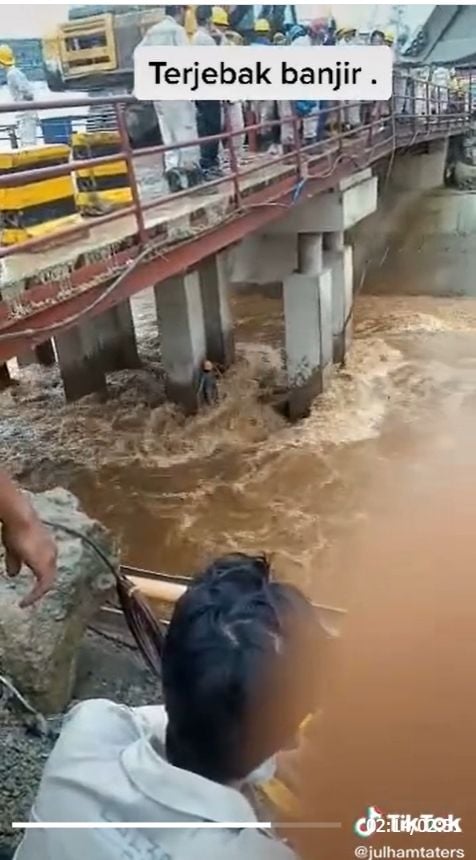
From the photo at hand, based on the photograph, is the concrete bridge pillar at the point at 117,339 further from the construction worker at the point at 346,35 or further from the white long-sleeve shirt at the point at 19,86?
the construction worker at the point at 346,35

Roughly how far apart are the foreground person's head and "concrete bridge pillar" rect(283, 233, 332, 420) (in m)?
2.41

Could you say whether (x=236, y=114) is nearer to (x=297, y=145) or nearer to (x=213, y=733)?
(x=297, y=145)

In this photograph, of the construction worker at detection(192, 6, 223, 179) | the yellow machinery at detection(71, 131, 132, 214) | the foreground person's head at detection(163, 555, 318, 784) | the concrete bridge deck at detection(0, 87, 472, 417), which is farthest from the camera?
the construction worker at detection(192, 6, 223, 179)

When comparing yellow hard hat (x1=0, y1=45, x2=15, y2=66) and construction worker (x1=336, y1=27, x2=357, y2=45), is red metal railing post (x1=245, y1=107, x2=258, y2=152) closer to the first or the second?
yellow hard hat (x1=0, y1=45, x2=15, y2=66)

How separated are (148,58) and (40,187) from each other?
640 mm

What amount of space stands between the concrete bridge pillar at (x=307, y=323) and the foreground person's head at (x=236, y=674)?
241 centimetres

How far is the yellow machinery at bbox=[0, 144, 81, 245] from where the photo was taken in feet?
3.71

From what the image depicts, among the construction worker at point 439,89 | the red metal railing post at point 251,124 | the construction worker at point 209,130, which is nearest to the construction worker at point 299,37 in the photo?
the construction worker at point 209,130

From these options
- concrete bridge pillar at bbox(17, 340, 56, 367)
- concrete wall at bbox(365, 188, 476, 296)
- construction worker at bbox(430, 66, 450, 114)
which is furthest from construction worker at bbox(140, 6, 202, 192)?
concrete wall at bbox(365, 188, 476, 296)

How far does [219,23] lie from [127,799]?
75cm

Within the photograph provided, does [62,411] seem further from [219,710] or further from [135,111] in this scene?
[219,710]

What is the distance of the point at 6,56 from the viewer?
2.86 feet

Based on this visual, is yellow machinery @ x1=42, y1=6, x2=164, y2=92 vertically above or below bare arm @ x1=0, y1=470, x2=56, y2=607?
above

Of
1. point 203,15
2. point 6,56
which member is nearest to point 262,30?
point 203,15
